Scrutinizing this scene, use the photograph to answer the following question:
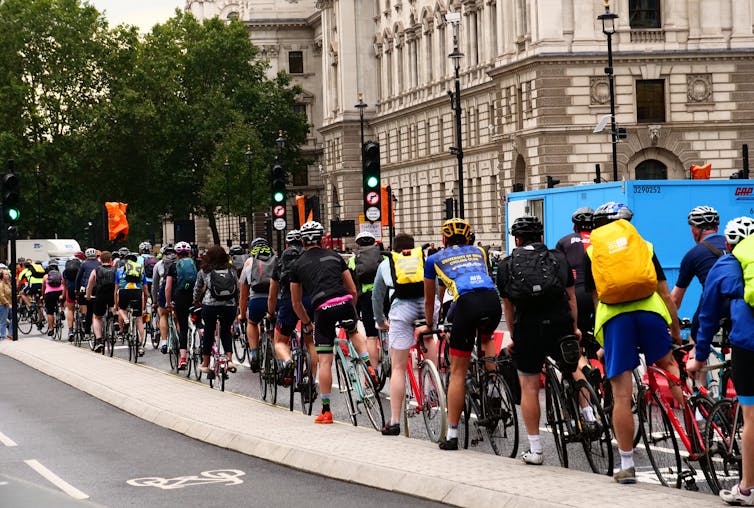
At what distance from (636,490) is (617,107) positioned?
54.9m

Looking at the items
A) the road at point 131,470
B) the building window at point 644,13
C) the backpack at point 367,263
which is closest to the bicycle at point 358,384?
the road at point 131,470

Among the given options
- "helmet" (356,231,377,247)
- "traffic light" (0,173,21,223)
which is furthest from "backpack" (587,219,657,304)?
"traffic light" (0,173,21,223)

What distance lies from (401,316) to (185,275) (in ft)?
24.8

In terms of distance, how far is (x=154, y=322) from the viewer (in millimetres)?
28094

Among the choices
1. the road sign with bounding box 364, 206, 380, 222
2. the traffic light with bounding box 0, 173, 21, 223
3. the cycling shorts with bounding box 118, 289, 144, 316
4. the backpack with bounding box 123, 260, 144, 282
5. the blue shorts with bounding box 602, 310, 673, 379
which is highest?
the traffic light with bounding box 0, 173, 21, 223

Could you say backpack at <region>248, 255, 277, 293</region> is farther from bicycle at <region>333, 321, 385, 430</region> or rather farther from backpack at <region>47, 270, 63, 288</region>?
backpack at <region>47, 270, 63, 288</region>

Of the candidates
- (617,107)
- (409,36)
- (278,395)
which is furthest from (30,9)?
(278,395)

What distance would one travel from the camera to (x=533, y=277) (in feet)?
37.3

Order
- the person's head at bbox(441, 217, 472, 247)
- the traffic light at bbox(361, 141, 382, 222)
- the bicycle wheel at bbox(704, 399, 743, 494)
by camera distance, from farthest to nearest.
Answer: the traffic light at bbox(361, 141, 382, 222)
the person's head at bbox(441, 217, 472, 247)
the bicycle wheel at bbox(704, 399, 743, 494)

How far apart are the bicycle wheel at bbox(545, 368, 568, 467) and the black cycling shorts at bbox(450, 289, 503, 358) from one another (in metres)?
0.88

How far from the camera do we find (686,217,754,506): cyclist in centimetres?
905

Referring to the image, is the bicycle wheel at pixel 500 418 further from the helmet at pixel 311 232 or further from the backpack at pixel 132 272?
the backpack at pixel 132 272

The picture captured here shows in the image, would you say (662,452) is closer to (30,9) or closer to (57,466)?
(57,466)

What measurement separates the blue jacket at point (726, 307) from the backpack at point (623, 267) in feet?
2.59
